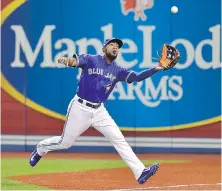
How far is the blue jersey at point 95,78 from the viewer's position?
356 inches

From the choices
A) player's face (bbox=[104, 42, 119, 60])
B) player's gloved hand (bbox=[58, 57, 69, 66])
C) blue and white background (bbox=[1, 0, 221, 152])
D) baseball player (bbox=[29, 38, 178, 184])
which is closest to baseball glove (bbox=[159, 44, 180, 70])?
baseball player (bbox=[29, 38, 178, 184])

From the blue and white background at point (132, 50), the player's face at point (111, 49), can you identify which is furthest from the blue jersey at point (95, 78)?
the blue and white background at point (132, 50)

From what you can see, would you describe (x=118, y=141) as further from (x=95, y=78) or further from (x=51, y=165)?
(x=51, y=165)

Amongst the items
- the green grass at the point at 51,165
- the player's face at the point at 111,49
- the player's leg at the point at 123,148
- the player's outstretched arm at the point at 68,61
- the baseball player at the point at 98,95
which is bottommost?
the green grass at the point at 51,165

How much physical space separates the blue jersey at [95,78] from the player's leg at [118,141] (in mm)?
217

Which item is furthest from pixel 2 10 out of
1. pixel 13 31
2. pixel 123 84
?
pixel 123 84

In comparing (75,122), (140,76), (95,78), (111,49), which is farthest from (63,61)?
(140,76)

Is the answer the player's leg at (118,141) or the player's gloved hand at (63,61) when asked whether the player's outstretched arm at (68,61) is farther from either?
the player's leg at (118,141)

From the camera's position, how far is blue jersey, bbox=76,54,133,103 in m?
9.05

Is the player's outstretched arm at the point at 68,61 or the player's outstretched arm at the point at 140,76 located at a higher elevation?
the player's outstretched arm at the point at 68,61

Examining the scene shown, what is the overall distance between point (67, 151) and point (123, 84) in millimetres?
1580

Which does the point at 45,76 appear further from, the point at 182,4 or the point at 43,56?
the point at 182,4

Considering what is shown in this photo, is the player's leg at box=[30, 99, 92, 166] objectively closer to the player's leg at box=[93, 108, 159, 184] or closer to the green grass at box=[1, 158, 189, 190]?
the player's leg at box=[93, 108, 159, 184]

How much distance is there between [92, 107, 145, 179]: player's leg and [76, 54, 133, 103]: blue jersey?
0.22m
